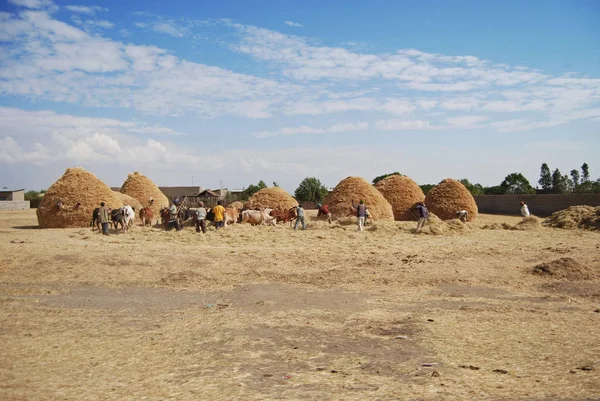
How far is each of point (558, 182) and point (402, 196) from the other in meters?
34.1

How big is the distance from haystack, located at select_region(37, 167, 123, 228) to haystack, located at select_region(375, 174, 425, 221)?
1545 cm

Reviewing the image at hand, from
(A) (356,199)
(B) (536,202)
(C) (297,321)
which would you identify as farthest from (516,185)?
(C) (297,321)

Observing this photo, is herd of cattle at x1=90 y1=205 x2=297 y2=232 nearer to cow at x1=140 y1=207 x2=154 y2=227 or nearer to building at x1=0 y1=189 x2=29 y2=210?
cow at x1=140 y1=207 x2=154 y2=227

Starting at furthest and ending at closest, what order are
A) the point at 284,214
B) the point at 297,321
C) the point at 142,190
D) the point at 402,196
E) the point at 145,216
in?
the point at 142,190, the point at 402,196, the point at 284,214, the point at 145,216, the point at 297,321

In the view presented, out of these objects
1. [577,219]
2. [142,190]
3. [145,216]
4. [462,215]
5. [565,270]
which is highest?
[142,190]

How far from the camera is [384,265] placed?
12.6 metres

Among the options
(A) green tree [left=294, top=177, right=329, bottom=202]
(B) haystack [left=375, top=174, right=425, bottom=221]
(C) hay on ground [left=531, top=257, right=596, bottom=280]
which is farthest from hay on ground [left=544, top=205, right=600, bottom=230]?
(A) green tree [left=294, top=177, right=329, bottom=202]

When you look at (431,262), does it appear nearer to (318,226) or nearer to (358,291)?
(358,291)

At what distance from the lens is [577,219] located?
22375 millimetres

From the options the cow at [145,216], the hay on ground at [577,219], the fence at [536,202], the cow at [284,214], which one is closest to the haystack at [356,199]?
the cow at [284,214]

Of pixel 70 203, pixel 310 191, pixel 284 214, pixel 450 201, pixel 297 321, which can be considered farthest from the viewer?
pixel 310 191

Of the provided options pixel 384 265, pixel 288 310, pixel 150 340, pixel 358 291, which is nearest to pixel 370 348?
pixel 288 310

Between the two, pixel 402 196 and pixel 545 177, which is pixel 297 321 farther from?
pixel 545 177

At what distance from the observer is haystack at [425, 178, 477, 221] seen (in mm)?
27797
